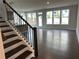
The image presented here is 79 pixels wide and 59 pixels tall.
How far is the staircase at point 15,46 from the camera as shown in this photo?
2.93 meters

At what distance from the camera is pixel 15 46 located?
10.9 feet

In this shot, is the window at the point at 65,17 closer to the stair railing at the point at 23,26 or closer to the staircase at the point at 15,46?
the stair railing at the point at 23,26

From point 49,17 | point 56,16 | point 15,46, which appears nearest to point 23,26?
point 15,46

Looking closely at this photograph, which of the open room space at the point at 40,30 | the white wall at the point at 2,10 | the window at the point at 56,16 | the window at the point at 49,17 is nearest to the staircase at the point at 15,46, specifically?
the open room space at the point at 40,30

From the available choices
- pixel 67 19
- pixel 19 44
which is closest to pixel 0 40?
pixel 19 44

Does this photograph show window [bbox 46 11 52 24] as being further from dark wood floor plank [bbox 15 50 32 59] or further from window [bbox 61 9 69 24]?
dark wood floor plank [bbox 15 50 32 59]

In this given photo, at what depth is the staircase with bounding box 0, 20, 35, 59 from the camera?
2.93 meters

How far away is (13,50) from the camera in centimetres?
312

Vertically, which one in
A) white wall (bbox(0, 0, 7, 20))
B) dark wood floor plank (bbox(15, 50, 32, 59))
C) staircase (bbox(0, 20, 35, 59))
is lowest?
dark wood floor plank (bbox(15, 50, 32, 59))

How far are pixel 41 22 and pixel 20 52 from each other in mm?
11472

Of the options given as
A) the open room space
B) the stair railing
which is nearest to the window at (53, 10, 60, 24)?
the open room space

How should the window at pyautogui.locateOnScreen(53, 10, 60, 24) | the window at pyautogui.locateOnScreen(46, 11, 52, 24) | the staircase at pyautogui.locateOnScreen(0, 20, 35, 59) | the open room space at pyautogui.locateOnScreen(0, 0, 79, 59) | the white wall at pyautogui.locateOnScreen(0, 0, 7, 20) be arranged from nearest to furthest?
the staircase at pyautogui.locateOnScreen(0, 20, 35, 59)
the open room space at pyautogui.locateOnScreen(0, 0, 79, 59)
the white wall at pyautogui.locateOnScreen(0, 0, 7, 20)
the window at pyautogui.locateOnScreen(53, 10, 60, 24)
the window at pyautogui.locateOnScreen(46, 11, 52, 24)

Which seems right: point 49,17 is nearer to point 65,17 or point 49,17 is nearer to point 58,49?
point 65,17

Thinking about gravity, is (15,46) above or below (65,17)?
below
